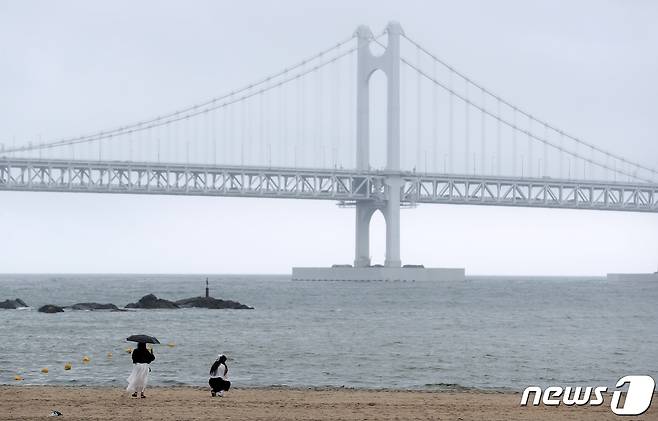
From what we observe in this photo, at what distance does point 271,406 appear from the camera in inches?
850

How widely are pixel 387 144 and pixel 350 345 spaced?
216ft

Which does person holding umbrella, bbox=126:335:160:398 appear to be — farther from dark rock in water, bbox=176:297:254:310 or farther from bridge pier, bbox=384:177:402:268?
bridge pier, bbox=384:177:402:268

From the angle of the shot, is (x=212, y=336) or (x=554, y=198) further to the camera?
(x=554, y=198)

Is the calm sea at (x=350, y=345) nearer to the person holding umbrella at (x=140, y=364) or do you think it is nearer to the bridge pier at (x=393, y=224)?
the person holding umbrella at (x=140, y=364)

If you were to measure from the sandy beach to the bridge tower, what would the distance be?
→ 78.0 m

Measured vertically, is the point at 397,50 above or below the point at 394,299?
above

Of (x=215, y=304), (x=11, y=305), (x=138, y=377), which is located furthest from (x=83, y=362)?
(x=215, y=304)

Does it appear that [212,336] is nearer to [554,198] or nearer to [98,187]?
[98,187]

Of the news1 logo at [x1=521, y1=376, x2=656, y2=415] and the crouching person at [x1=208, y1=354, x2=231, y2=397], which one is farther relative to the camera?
the crouching person at [x1=208, y1=354, x2=231, y2=397]

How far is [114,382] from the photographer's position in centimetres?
2741

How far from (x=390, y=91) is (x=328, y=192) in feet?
30.5

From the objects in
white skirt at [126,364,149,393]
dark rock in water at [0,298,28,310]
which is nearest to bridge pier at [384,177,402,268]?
dark rock in water at [0,298,28,310]

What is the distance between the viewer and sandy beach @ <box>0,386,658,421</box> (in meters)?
20.1

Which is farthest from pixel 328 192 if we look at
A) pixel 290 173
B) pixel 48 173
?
pixel 48 173
